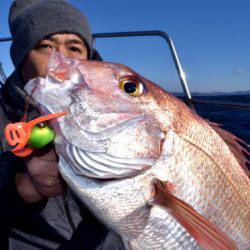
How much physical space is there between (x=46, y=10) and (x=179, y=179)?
7.80 ft

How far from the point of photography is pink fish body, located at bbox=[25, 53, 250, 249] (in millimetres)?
1399

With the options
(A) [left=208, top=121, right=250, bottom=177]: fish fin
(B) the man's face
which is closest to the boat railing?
(B) the man's face

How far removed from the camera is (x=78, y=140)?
4.56ft

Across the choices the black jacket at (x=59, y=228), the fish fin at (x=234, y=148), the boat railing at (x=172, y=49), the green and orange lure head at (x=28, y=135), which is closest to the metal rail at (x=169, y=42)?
the boat railing at (x=172, y=49)

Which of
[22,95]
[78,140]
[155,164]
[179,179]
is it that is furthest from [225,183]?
[22,95]

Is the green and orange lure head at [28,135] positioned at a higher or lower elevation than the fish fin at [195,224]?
higher

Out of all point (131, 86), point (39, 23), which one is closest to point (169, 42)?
point (39, 23)

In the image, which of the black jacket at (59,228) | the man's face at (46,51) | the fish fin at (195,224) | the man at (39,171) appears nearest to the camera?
the fish fin at (195,224)

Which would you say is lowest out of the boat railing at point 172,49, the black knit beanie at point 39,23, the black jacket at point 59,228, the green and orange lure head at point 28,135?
the black jacket at point 59,228

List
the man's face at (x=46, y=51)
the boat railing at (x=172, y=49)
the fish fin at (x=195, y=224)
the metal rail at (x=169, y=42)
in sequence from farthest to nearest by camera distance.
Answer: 1. the metal rail at (x=169, y=42)
2. the boat railing at (x=172, y=49)
3. the man's face at (x=46, y=51)
4. the fish fin at (x=195, y=224)

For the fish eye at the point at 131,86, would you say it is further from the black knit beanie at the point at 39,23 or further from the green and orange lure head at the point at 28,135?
the black knit beanie at the point at 39,23

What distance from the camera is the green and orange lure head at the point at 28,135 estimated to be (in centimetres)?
143

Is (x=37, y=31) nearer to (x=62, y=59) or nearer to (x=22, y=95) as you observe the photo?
(x=22, y=95)

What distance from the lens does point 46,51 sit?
2.79 metres
